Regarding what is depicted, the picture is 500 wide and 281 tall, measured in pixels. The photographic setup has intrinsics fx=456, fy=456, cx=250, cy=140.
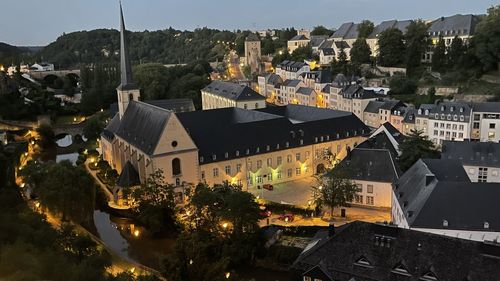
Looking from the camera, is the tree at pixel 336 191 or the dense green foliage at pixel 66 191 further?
the tree at pixel 336 191

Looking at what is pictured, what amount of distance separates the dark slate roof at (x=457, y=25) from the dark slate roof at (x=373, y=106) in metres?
25.4

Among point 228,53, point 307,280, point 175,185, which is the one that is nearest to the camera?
point 307,280

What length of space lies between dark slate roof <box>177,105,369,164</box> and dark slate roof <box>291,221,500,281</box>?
746 inches

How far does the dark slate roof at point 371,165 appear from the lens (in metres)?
35.9

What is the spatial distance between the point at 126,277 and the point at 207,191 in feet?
33.7

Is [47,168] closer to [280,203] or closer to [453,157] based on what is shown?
[280,203]

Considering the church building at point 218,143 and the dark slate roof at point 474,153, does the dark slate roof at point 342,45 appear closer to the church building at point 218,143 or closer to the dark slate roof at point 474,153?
the church building at point 218,143

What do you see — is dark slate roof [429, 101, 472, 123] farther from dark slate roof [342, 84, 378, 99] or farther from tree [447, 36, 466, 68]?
tree [447, 36, 466, 68]

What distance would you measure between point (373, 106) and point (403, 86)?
9335 mm

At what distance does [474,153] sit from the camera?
39.0 metres

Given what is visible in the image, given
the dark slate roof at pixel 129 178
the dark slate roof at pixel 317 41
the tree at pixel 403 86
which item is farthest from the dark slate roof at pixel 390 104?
the dark slate roof at pixel 317 41

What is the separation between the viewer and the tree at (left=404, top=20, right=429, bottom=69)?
241 ft

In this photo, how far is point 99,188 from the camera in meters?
43.8

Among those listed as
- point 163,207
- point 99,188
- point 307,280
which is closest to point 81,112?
point 99,188
